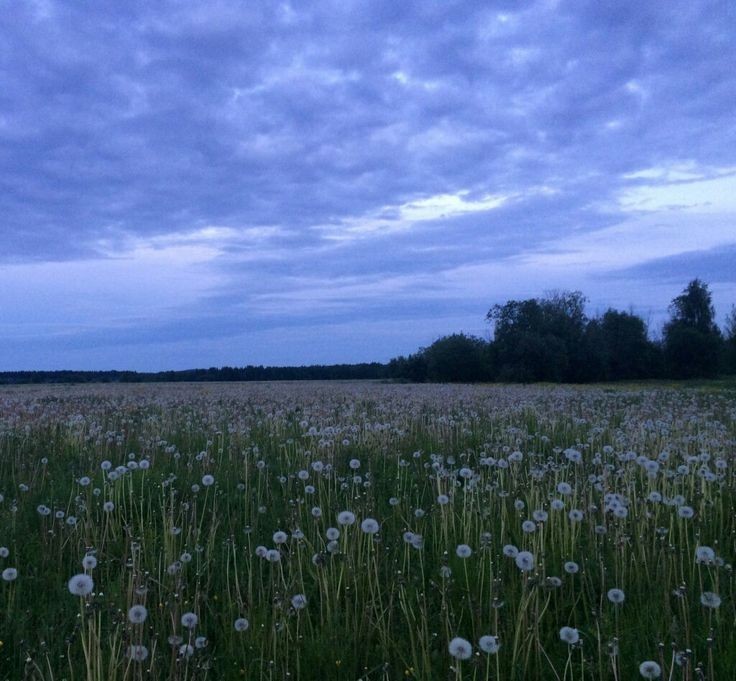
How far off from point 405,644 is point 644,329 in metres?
73.1

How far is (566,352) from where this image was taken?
61094 mm

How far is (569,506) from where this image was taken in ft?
18.9

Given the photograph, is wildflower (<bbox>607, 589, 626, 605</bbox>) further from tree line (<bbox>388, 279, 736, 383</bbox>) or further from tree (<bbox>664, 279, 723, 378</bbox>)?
tree (<bbox>664, 279, 723, 378</bbox>)

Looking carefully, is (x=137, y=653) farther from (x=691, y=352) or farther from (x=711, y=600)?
(x=691, y=352)

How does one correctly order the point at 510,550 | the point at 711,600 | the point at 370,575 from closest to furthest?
the point at 711,600 < the point at 510,550 < the point at 370,575

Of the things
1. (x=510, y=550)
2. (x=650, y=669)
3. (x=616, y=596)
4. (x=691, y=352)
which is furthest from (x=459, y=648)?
(x=691, y=352)

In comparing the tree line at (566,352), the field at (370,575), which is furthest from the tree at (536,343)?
the field at (370,575)

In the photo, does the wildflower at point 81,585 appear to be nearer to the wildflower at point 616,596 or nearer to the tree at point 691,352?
the wildflower at point 616,596

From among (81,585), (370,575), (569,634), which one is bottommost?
(370,575)

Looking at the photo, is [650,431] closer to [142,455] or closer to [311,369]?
[142,455]

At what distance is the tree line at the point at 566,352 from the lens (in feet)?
199

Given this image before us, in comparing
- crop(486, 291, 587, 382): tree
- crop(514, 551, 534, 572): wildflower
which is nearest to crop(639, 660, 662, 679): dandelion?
crop(514, 551, 534, 572): wildflower

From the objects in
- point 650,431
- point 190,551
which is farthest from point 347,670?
point 650,431

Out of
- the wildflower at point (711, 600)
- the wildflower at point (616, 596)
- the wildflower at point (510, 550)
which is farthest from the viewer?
the wildflower at point (510, 550)
